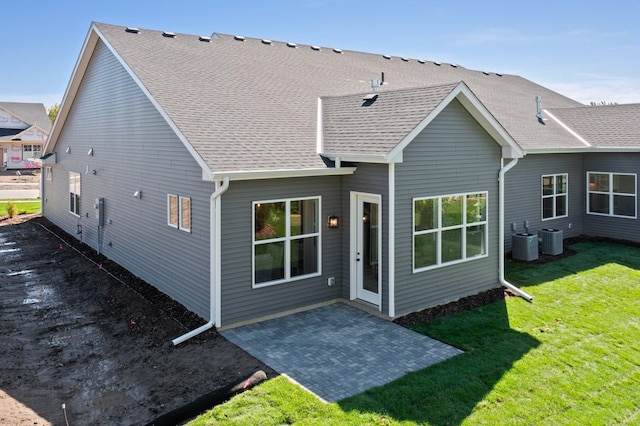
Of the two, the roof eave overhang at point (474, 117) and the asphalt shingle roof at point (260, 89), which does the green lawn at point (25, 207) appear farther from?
the roof eave overhang at point (474, 117)

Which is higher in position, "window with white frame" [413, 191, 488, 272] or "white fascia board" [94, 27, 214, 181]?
"white fascia board" [94, 27, 214, 181]

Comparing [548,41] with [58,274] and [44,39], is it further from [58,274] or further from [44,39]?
[44,39]

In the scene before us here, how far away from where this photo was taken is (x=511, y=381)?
282 inches

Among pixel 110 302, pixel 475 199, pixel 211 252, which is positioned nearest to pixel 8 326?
pixel 110 302

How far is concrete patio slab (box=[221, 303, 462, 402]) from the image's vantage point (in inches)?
286

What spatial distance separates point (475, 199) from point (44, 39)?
24526mm

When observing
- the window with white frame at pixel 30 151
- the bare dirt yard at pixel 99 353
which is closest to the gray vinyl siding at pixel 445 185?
the bare dirt yard at pixel 99 353

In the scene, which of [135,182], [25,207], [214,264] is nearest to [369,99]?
[214,264]

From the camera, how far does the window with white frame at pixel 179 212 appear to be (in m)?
10.1

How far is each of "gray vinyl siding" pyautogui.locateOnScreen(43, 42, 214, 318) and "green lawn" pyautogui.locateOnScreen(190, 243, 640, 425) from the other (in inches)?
149

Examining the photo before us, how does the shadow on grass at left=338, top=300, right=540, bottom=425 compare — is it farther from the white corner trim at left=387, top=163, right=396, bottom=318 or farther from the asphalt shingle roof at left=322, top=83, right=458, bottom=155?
the asphalt shingle roof at left=322, top=83, right=458, bottom=155

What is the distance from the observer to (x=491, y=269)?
38.1 ft

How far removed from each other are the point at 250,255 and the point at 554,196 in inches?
469

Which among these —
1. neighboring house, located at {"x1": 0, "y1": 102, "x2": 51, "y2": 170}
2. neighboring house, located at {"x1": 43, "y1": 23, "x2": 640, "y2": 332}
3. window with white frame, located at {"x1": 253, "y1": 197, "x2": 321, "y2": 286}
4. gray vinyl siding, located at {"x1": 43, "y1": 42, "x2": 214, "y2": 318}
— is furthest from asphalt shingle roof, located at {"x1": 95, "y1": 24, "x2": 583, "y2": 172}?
neighboring house, located at {"x1": 0, "y1": 102, "x2": 51, "y2": 170}
